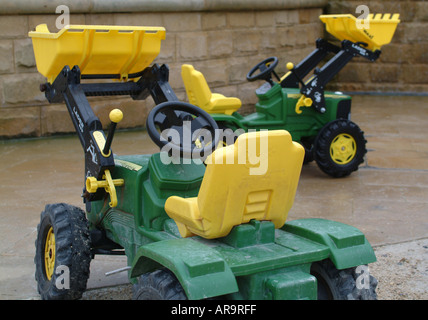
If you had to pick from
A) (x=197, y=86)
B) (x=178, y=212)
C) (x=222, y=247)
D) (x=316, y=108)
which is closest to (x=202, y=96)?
(x=197, y=86)

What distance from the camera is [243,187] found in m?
3.04

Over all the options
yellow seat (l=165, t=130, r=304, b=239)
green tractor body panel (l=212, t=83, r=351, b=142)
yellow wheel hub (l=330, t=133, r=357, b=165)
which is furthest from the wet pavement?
yellow seat (l=165, t=130, r=304, b=239)

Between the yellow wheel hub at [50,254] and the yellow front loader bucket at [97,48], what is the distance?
0.98 meters

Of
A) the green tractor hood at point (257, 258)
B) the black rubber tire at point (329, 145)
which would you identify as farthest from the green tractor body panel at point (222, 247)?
the black rubber tire at point (329, 145)

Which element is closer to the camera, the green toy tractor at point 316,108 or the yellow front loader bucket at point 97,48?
the yellow front loader bucket at point 97,48

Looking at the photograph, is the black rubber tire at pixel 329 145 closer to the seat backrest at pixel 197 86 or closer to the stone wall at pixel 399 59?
the seat backrest at pixel 197 86

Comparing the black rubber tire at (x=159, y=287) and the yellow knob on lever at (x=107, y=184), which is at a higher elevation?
the yellow knob on lever at (x=107, y=184)

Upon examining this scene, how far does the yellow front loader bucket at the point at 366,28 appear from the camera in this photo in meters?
7.12

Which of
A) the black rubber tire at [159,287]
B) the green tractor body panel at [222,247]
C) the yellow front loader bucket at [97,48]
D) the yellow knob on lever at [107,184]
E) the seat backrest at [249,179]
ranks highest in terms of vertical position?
the yellow front loader bucket at [97,48]

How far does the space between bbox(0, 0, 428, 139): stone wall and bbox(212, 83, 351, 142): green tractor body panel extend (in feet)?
9.18

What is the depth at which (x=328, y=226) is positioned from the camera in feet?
10.9

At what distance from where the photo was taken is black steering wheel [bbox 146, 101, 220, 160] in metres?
3.38

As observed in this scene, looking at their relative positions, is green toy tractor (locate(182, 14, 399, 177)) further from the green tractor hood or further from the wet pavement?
the green tractor hood

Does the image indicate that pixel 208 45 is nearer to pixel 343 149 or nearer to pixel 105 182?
pixel 343 149
